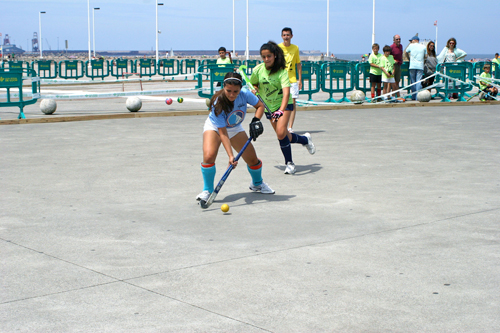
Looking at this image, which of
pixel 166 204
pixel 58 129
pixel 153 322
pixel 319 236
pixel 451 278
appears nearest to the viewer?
pixel 153 322

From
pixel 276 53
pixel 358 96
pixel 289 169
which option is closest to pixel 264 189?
pixel 289 169

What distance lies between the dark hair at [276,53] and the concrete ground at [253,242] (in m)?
1.38

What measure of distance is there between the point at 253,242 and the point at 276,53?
3807 millimetres

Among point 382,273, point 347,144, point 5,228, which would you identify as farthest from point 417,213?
point 347,144

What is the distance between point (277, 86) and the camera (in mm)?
8438

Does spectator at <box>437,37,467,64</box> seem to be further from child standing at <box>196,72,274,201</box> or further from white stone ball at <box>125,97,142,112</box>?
child standing at <box>196,72,274,201</box>

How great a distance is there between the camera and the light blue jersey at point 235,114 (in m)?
6.59

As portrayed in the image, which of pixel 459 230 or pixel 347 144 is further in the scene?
pixel 347 144

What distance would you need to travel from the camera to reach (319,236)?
5203 mm

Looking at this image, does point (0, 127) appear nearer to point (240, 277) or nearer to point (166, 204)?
point (166, 204)

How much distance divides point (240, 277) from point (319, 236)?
3.93ft

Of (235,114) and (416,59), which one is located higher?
(416,59)

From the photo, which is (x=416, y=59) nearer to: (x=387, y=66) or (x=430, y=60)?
(x=430, y=60)

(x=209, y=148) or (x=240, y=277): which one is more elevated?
(x=209, y=148)
